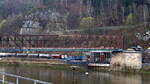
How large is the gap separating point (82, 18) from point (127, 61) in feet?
202

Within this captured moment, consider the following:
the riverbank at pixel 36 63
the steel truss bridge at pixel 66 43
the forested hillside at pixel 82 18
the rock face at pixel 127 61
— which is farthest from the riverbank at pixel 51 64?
the forested hillside at pixel 82 18

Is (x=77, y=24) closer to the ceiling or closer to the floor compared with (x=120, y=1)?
closer to the floor

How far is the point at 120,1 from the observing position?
4636 inches

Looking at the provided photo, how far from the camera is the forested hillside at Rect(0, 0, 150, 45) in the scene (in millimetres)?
106375

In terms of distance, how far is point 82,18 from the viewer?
401ft

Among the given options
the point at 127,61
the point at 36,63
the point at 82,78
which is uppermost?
the point at 82,78

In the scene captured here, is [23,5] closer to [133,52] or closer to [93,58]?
Answer: [93,58]

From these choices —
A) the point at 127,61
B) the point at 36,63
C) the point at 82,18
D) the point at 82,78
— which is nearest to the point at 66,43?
→ the point at 36,63

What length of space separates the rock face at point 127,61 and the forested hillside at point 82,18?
30.2 meters

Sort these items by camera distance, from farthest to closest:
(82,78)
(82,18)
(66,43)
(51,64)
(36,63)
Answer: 1. (82,18)
2. (66,43)
3. (36,63)
4. (51,64)
5. (82,78)

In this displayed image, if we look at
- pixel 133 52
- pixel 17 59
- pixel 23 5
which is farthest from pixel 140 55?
pixel 23 5

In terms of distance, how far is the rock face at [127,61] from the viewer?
62250mm

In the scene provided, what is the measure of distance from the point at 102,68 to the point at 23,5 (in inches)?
3631

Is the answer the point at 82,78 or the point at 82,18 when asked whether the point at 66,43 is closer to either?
the point at 82,18
